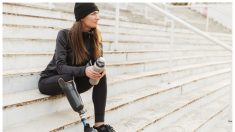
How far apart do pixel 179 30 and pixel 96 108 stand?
496 cm

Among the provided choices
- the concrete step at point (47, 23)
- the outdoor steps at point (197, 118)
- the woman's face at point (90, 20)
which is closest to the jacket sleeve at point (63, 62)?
the woman's face at point (90, 20)

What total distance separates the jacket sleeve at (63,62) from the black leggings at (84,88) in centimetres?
5

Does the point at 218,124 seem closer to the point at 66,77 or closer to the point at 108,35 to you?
the point at 108,35

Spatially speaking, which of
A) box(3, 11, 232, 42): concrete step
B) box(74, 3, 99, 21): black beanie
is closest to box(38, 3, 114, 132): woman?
box(74, 3, 99, 21): black beanie

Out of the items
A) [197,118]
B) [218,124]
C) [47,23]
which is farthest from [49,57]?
[218,124]

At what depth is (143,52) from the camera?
4.78 m

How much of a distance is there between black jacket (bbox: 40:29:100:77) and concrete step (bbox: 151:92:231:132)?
0.87m

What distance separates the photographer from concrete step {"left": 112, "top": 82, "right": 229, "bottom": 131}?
3025 millimetres

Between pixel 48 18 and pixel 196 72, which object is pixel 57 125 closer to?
pixel 48 18

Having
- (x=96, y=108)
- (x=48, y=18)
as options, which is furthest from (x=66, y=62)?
(x=48, y=18)

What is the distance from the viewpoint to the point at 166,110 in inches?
139

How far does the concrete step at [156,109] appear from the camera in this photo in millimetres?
2999

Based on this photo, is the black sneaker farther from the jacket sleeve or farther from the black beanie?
the black beanie

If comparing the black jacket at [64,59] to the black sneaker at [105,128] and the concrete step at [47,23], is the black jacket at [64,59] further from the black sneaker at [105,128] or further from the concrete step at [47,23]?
the concrete step at [47,23]
